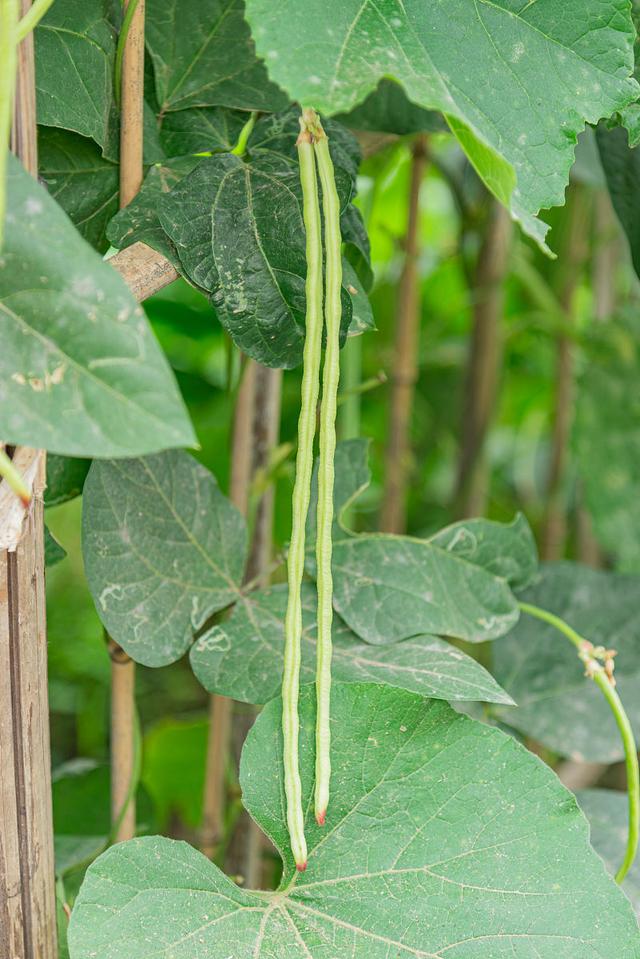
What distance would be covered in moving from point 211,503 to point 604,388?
0.60 metres

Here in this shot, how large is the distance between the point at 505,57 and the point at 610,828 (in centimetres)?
48

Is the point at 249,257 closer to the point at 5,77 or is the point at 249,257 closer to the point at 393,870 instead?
the point at 5,77

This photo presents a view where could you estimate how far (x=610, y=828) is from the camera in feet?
2.06

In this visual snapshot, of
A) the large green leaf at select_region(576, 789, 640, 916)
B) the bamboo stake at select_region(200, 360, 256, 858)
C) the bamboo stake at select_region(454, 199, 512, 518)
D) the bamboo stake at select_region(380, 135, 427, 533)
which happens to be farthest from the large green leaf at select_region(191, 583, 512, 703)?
the bamboo stake at select_region(454, 199, 512, 518)

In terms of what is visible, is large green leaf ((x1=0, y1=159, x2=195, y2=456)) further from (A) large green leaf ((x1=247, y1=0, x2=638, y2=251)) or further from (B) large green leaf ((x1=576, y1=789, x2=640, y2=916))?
(B) large green leaf ((x1=576, y1=789, x2=640, y2=916))

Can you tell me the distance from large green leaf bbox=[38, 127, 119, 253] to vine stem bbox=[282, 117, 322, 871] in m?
0.13

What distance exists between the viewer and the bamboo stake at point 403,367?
89 cm

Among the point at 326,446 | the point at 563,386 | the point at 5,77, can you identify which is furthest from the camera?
the point at 563,386

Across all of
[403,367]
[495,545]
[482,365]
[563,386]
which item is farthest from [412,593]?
[563,386]

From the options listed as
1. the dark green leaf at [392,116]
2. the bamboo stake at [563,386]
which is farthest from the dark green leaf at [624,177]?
the bamboo stake at [563,386]

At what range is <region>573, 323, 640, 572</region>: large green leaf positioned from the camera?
0.94 m

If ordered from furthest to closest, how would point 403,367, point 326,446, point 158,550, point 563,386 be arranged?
point 563,386
point 403,367
point 158,550
point 326,446

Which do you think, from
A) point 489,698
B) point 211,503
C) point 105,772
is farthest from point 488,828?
point 105,772

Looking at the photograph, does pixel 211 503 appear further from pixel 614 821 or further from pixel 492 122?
pixel 614 821
